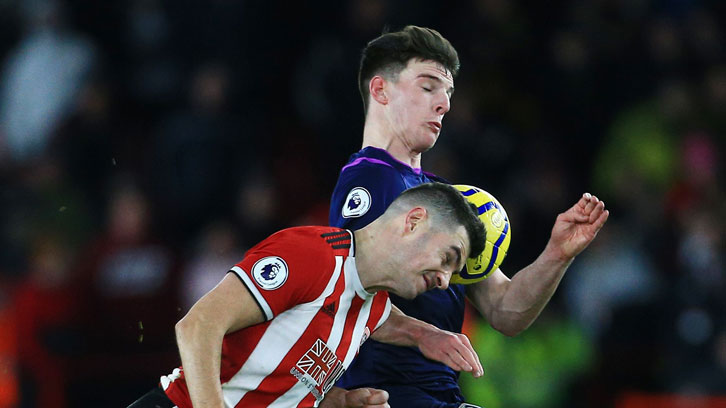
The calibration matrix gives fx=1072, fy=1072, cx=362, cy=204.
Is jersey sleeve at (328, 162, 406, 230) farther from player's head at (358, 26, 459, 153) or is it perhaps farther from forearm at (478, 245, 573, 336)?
forearm at (478, 245, 573, 336)

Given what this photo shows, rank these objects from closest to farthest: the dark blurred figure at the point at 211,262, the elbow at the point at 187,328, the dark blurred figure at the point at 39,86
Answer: the elbow at the point at 187,328, the dark blurred figure at the point at 211,262, the dark blurred figure at the point at 39,86

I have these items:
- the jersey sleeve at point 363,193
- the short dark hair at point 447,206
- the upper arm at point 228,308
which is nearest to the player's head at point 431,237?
the short dark hair at point 447,206

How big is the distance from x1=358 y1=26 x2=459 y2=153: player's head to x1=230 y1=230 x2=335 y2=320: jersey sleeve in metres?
1.06

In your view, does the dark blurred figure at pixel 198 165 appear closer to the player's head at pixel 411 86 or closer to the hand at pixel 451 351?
the player's head at pixel 411 86

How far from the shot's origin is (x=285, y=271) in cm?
347

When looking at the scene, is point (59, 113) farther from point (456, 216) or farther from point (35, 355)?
point (456, 216)

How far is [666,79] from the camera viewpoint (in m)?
10.4

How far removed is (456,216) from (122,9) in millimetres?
7856

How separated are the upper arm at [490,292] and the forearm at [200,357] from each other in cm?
175

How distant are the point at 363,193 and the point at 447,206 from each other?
2.03ft

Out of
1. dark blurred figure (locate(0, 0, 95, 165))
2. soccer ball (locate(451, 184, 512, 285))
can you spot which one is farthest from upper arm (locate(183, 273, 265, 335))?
dark blurred figure (locate(0, 0, 95, 165))

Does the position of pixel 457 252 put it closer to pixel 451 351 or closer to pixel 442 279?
pixel 442 279

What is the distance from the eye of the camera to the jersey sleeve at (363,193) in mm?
4234

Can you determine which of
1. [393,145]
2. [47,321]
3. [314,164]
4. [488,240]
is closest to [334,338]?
[488,240]
